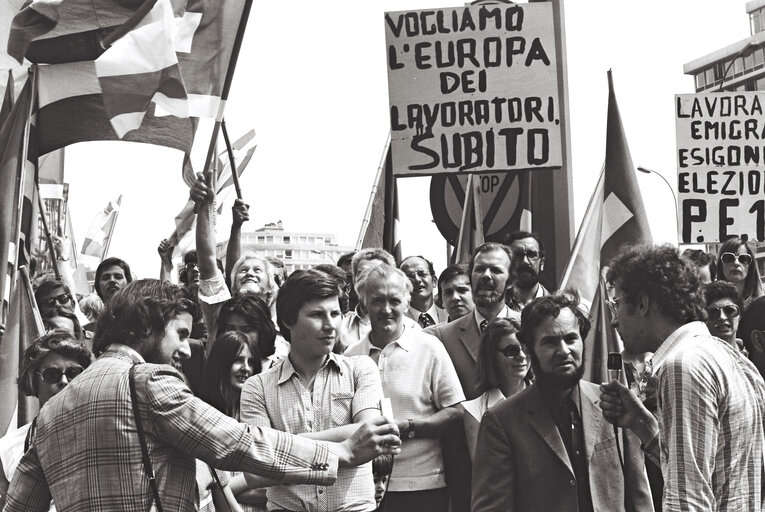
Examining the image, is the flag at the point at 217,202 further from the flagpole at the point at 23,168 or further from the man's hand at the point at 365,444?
the man's hand at the point at 365,444

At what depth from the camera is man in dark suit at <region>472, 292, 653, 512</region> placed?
5.11 metres

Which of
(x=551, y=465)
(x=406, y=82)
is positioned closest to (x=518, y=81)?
(x=406, y=82)

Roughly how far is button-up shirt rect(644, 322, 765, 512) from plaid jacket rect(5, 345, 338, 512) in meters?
1.15

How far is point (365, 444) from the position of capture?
409 cm

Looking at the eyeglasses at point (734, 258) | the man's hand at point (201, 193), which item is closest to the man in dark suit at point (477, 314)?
the man's hand at point (201, 193)

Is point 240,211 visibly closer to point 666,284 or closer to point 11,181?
point 11,181

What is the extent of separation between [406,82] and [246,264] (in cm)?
201

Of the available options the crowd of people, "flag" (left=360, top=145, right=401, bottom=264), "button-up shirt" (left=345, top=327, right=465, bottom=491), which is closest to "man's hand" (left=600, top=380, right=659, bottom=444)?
the crowd of people

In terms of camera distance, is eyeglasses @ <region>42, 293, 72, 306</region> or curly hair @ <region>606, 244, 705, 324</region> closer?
curly hair @ <region>606, 244, 705, 324</region>

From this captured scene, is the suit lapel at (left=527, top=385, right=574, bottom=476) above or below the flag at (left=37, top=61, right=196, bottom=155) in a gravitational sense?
below

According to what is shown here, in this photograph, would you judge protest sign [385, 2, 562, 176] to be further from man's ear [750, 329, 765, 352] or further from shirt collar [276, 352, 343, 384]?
shirt collar [276, 352, 343, 384]

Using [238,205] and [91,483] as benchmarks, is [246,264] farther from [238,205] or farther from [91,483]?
[91,483]

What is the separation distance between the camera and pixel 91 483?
3906 mm

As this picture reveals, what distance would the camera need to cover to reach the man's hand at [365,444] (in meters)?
4.08
